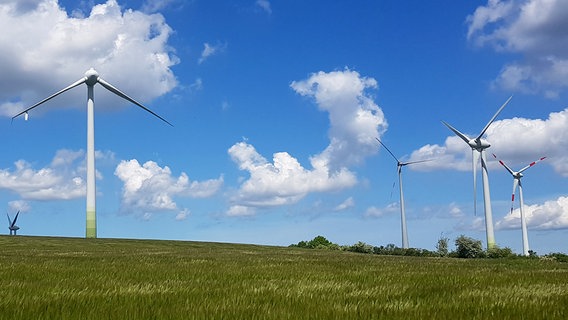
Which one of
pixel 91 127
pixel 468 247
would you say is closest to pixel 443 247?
pixel 468 247

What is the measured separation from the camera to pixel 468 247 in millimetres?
56031

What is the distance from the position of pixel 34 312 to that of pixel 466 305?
611cm

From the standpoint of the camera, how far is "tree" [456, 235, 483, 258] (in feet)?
181

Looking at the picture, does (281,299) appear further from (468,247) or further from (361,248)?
(361,248)

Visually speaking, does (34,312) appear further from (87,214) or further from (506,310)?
(87,214)

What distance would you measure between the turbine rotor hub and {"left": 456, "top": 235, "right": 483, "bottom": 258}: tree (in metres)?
55.0

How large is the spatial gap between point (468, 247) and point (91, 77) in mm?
56661

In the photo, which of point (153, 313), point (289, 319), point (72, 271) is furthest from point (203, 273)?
point (289, 319)

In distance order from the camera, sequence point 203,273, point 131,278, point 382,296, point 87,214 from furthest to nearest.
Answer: point 87,214
point 203,273
point 131,278
point 382,296

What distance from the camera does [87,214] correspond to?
74.7 metres

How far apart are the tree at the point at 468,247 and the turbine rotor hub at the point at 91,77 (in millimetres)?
55027

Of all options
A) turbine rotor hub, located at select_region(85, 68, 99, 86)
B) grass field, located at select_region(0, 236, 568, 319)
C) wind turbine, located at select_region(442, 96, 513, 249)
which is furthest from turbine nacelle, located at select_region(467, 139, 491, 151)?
grass field, located at select_region(0, 236, 568, 319)

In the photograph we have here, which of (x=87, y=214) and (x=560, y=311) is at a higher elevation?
(x=87, y=214)

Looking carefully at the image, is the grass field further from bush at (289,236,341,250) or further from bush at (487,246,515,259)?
bush at (289,236,341,250)
